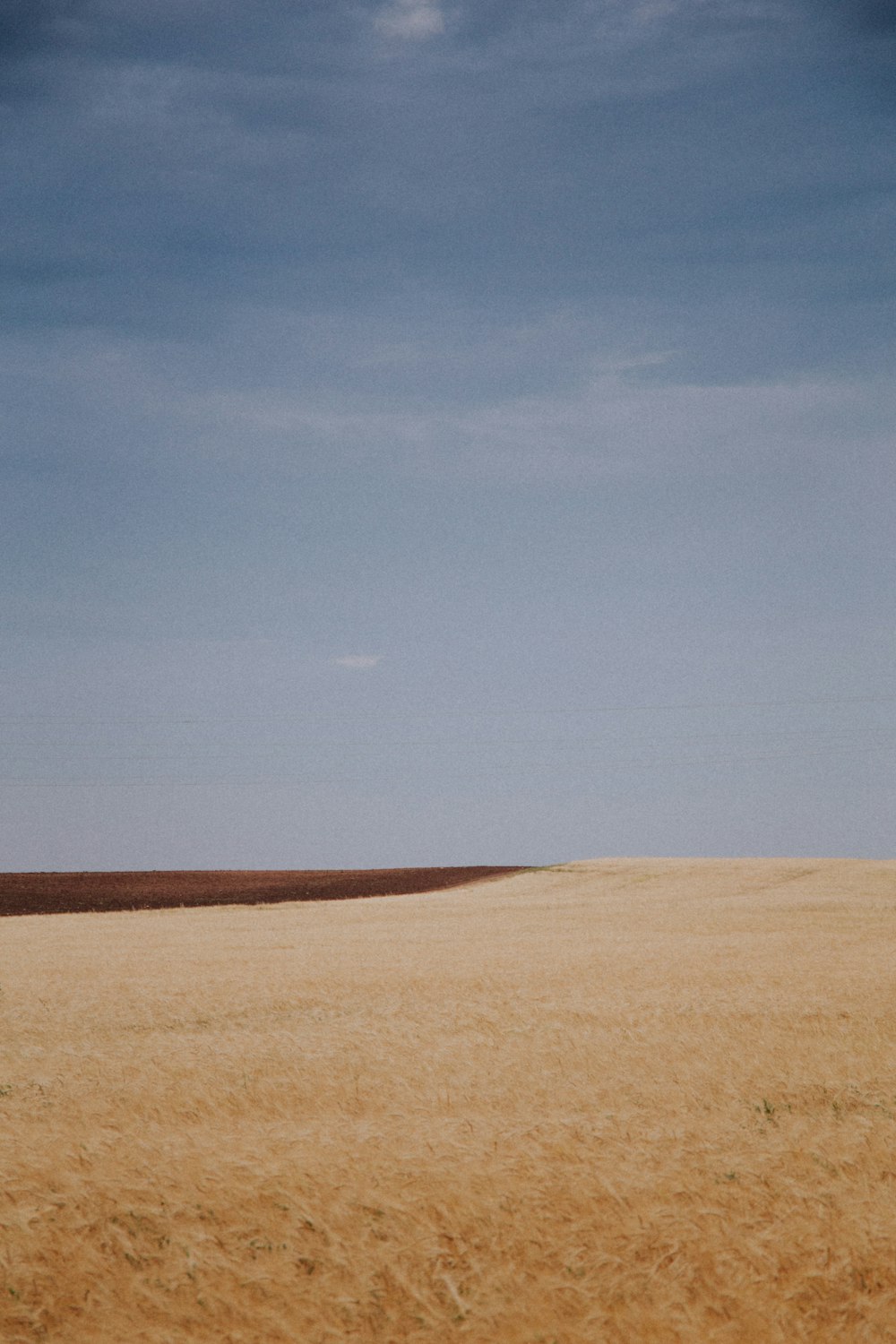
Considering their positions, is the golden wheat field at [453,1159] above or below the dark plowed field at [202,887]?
above

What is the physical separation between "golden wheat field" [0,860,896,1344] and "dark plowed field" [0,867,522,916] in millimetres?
30225

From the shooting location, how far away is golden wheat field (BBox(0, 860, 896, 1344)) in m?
5.77

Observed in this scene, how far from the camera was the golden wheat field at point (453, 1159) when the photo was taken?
5770mm

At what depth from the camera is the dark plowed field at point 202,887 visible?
46062 millimetres

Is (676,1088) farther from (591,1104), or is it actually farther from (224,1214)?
(224,1214)

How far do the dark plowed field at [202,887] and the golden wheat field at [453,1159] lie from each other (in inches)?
1190

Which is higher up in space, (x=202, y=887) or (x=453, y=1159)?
(x=453, y=1159)

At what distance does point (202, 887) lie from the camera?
5531 cm

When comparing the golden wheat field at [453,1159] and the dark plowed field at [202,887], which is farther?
the dark plowed field at [202,887]

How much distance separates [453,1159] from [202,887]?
50655mm

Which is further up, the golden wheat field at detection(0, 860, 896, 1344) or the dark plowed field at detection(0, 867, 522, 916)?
the golden wheat field at detection(0, 860, 896, 1344)

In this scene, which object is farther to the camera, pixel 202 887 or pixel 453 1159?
pixel 202 887

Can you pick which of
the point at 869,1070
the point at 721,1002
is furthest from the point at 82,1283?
the point at 721,1002

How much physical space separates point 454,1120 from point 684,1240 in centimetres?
268
